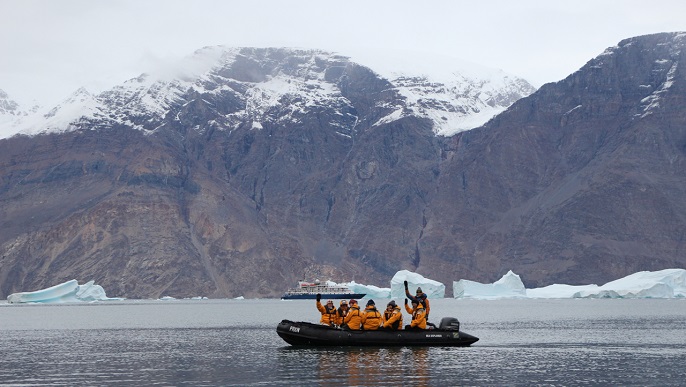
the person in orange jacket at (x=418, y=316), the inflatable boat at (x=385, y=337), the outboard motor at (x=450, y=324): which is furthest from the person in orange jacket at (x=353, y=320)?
the outboard motor at (x=450, y=324)

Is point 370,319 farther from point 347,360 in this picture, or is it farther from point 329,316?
point 347,360

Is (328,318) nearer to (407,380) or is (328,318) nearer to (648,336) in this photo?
(407,380)

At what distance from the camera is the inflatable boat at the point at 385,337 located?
231ft

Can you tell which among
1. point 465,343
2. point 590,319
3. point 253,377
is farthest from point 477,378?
point 590,319

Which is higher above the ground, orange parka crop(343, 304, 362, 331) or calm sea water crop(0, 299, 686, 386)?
orange parka crop(343, 304, 362, 331)

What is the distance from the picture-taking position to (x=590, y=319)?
12131 cm

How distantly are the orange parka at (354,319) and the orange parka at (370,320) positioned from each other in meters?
0.35

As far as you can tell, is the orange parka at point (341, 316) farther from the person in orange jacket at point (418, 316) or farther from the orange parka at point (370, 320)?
the person in orange jacket at point (418, 316)

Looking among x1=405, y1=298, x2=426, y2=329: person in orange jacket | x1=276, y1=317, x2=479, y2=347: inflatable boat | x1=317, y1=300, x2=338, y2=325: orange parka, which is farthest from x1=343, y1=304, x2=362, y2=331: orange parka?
x1=405, y1=298, x2=426, y2=329: person in orange jacket

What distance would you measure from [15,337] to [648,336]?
5677cm

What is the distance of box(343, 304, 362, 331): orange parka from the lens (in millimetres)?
71188

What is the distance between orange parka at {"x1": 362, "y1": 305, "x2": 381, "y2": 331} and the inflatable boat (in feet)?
1.43

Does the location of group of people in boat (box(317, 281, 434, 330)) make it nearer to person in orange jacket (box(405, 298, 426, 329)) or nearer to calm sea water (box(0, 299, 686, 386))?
person in orange jacket (box(405, 298, 426, 329))

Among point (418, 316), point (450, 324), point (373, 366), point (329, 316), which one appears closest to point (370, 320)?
point (418, 316)
